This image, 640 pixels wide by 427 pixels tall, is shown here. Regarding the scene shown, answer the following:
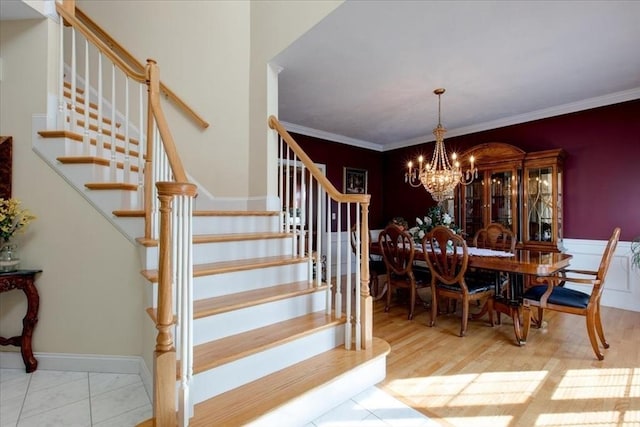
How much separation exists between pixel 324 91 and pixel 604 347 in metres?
3.61

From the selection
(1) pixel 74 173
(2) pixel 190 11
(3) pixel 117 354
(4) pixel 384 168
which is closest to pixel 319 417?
(3) pixel 117 354

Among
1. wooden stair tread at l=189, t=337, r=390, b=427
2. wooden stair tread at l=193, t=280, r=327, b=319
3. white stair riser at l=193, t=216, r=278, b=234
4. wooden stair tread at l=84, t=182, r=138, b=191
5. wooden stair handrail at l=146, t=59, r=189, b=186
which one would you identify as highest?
wooden stair handrail at l=146, t=59, r=189, b=186

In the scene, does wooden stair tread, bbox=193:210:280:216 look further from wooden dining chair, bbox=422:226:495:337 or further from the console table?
wooden dining chair, bbox=422:226:495:337

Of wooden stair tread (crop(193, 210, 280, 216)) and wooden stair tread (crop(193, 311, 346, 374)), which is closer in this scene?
wooden stair tread (crop(193, 311, 346, 374))

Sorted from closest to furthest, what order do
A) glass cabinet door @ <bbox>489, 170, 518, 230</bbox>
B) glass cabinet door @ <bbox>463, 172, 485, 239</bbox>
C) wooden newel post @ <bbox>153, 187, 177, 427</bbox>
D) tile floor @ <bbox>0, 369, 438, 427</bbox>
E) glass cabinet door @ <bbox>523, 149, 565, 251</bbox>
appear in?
wooden newel post @ <bbox>153, 187, 177, 427</bbox> < tile floor @ <bbox>0, 369, 438, 427</bbox> < glass cabinet door @ <bbox>523, 149, 565, 251</bbox> < glass cabinet door @ <bbox>489, 170, 518, 230</bbox> < glass cabinet door @ <bbox>463, 172, 485, 239</bbox>

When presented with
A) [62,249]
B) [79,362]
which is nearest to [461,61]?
[62,249]

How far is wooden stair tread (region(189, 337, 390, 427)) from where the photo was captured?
137 cm

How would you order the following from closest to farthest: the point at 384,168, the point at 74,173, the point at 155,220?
the point at 155,220
the point at 74,173
the point at 384,168

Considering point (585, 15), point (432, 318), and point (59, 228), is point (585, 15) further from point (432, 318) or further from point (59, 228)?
point (59, 228)

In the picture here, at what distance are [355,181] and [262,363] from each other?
4.48 m

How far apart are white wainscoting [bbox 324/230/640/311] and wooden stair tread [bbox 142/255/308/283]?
124 cm

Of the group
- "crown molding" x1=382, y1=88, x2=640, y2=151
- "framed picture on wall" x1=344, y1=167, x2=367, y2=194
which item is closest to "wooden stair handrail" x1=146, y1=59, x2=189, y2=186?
"framed picture on wall" x1=344, y1=167, x2=367, y2=194

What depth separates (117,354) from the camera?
2070 mm

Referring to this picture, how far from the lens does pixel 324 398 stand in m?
1.68
